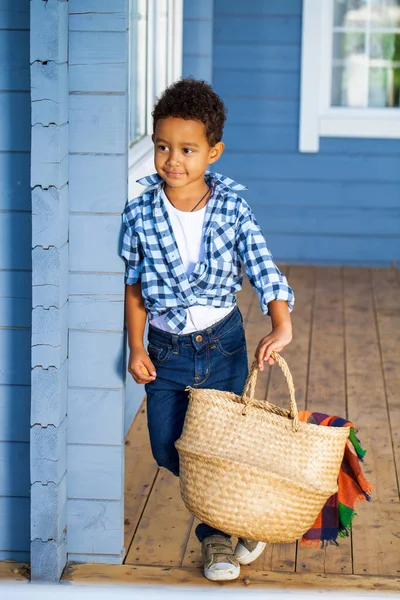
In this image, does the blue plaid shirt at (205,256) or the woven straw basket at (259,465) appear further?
the blue plaid shirt at (205,256)

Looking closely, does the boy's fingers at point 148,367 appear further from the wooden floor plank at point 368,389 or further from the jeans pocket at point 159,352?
the wooden floor plank at point 368,389

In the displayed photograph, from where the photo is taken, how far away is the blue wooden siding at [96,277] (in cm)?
217

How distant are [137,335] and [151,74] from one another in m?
1.95

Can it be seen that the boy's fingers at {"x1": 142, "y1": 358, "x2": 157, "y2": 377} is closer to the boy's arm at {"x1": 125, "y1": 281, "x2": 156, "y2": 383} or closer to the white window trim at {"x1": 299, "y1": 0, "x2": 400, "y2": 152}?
the boy's arm at {"x1": 125, "y1": 281, "x2": 156, "y2": 383}

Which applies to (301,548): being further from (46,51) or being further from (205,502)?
(46,51)

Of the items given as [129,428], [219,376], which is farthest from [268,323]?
[219,376]

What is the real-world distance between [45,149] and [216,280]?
513 mm

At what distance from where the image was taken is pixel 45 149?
7.03 ft

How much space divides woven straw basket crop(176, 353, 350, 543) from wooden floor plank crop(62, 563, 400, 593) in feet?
0.95

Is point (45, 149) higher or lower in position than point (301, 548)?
higher

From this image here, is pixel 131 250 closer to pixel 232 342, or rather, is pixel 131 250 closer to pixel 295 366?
pixel 232 342

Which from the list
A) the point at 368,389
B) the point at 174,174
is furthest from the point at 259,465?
the point at 368,389

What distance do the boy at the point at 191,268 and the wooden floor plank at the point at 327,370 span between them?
0.27m

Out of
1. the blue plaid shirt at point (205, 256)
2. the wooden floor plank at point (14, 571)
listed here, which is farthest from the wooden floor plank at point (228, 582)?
the blue plaid shirt at point (205, 256)
